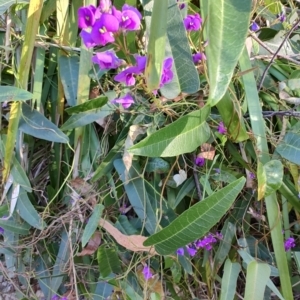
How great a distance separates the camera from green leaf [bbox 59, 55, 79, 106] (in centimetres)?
72

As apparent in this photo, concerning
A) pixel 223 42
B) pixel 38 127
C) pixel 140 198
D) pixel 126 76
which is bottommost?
pixel 140 198

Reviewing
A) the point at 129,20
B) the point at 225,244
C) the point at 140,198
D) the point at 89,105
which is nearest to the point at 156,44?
the point at 129,20

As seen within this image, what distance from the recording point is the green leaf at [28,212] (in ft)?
2.41

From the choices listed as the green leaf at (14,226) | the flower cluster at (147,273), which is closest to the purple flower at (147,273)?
the flower cluster at (147,273)

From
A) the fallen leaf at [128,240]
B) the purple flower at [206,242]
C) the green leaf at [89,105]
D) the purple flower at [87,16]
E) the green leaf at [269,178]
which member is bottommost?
the purple flower at [206,242]

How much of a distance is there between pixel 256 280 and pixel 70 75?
19.2 inches

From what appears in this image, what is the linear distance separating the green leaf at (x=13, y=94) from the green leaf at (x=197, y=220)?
31 centimetres

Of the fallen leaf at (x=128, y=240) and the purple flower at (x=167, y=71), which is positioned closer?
the purple flower at (x=167, y=71)

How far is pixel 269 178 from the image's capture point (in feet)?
2.15

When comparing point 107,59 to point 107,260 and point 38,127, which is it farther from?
point 107,260

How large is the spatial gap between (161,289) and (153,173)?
0.21 meters

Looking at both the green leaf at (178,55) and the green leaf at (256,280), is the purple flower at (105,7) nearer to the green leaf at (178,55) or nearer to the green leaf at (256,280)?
the green leaf at (178,55)

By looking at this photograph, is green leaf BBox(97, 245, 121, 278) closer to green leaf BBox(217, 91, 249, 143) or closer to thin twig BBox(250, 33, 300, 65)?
green leaf BBox(217, 91, 249, 143)

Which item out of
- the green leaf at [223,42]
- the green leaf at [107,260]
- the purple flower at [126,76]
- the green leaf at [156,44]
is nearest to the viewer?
the green leaf at [223,42]
